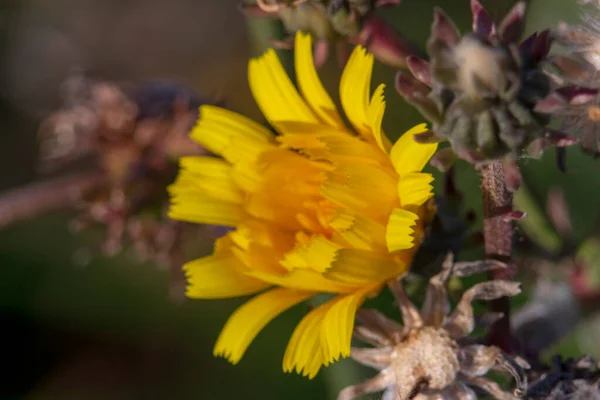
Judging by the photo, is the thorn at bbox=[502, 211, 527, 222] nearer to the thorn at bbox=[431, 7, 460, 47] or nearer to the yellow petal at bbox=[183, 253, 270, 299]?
the thorn at bbox=[431, 7, 460, 47]

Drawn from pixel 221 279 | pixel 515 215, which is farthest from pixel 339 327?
pixel 515 215

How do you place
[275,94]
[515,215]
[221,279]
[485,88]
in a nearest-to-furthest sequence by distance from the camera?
[485,88]
[515,215]
[221,279]
[275,94]

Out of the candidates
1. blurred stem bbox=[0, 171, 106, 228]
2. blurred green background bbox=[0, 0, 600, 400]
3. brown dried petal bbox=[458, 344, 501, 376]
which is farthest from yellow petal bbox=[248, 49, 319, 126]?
blurred green background bbox=[0, 0, 600, 400]

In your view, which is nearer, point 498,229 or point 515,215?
point 515,215

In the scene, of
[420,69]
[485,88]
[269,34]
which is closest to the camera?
[485,88]

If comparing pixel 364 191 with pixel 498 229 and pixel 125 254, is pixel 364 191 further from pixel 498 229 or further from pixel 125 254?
pixel 125 254

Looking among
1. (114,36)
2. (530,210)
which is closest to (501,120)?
(530,210)

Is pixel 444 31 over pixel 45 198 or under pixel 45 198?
over

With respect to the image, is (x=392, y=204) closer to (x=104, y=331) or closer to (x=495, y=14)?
(x=495, y=14)
